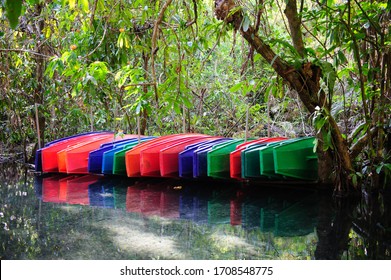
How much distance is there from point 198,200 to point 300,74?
115 cm

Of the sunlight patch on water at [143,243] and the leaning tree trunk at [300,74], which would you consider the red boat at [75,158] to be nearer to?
the sunlight patch on water at [143,243]

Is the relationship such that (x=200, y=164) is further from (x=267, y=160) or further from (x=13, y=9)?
(x=13, y=9)

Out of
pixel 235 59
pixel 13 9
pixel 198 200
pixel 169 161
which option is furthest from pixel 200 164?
pixel 13 9

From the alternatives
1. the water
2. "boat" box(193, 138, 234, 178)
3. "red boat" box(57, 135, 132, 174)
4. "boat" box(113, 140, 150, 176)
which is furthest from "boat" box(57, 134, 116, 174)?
"boat" box(193, 138, 234, 178)

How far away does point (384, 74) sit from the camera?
2.90 metres

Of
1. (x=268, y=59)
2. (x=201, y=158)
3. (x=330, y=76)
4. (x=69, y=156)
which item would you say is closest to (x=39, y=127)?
(x=69, y=156)

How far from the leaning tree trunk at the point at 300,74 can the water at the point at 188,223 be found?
283 mm

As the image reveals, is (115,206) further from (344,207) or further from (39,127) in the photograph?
(39,127)

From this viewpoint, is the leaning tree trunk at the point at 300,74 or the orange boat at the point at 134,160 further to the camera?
the orange boat at the point at 134,160

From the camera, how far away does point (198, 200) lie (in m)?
3.09

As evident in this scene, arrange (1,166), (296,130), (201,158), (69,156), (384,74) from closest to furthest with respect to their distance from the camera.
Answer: (384,74) → (201,158) → (69,156) → (1,166) → (296,130)

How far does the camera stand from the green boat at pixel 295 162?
3230mm

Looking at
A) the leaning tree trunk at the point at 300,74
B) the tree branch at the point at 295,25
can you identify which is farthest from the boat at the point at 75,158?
the tree branch at the point at 295,25

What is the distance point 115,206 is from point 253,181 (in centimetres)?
128
